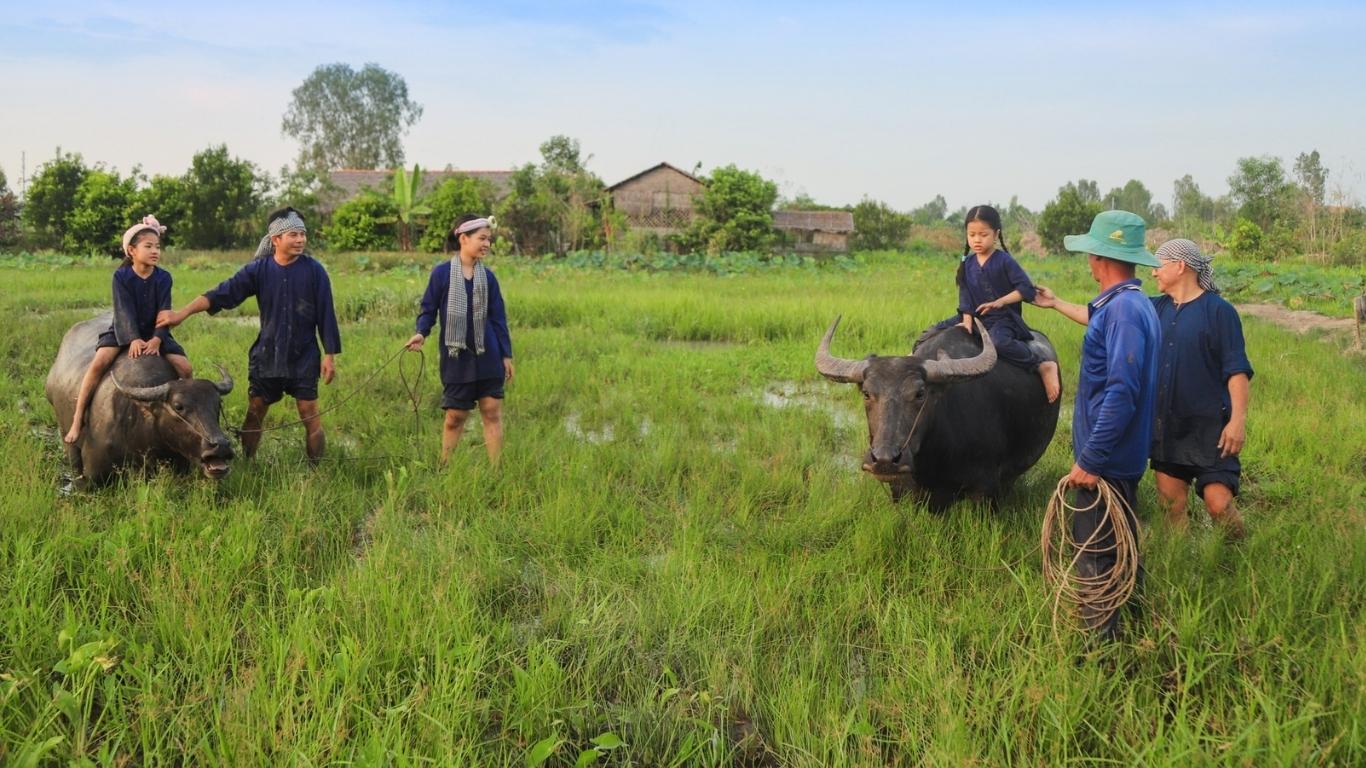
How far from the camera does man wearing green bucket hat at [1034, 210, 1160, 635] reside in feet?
8.25

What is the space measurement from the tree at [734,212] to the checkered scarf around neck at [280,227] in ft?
69.0

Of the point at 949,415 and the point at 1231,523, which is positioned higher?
the point at 949,415

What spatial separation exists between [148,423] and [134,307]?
1.97 feet

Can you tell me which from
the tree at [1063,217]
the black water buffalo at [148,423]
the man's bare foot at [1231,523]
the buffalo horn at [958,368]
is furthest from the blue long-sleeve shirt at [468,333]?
the tree at [1063,217]

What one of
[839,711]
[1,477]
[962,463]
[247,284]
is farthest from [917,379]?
[1,477]

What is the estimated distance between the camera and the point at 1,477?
384 centimetres

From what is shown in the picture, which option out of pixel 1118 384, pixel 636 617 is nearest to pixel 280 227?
pixel 636 617

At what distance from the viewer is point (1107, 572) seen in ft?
8.77

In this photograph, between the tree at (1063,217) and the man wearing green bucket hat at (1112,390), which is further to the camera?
the tree at (1063,217)

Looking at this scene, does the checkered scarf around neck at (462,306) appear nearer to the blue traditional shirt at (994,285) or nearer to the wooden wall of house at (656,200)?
the blue traditional shirt at (994,285)

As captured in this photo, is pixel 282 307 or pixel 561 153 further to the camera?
pixel 561 153

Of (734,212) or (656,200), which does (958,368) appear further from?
(656,200)

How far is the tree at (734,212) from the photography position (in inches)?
1007

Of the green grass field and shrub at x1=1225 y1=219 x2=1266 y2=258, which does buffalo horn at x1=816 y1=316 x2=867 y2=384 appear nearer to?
the green grass field
